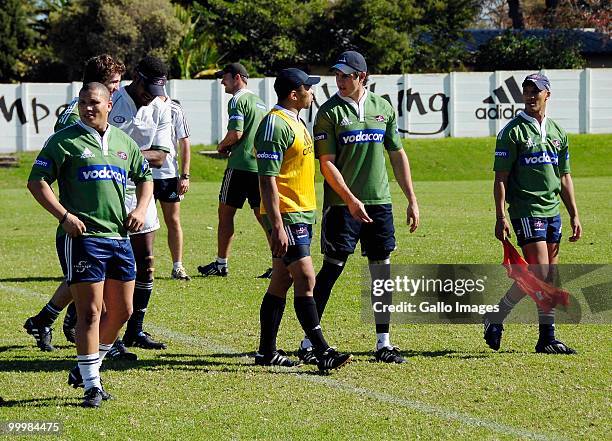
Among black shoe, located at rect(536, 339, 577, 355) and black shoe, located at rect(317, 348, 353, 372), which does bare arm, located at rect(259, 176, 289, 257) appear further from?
black shoe, located at rect(536, 339, 577, 355)

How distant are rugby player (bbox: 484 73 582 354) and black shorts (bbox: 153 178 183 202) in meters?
3.89

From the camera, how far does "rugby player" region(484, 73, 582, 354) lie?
8.37m

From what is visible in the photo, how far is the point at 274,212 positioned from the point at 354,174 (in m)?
0.84

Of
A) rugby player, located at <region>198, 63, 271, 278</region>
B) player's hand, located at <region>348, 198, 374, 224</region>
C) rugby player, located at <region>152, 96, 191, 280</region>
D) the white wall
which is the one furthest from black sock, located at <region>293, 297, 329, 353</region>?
the white wall

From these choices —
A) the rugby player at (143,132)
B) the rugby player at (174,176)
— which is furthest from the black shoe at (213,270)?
the rugby player at (143,132)

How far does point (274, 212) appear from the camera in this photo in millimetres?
7520

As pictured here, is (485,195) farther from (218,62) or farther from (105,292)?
(218,62)

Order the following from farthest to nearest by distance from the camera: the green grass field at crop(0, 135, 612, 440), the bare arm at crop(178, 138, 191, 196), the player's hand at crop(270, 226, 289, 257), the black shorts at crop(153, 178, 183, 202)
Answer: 1. the bare arm at crop(178, 138, 191, 196)
2. the black shorts at crop(153, 178, 183, 202)
3. the player's hand at crop(270, 226, 289, 257)
4. the green grass field at crop(0, 135, 612, 440)

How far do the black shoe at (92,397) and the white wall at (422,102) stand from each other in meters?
29.0

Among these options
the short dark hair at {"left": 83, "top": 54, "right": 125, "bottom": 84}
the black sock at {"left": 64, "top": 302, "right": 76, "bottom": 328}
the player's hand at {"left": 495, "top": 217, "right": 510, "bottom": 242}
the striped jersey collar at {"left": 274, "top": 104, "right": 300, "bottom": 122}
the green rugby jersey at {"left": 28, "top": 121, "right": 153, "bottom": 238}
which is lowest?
the black sock at {"left": 64, "top": 302, "right": 76, "bottom": 328}

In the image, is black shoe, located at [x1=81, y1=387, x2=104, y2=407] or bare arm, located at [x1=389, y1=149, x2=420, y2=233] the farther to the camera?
bare arm, located at [x1=389, y1=149, x2=420, y2=233]

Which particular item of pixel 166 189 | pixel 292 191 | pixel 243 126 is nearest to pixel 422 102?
pixel 243 126

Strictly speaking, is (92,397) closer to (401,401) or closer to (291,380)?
(291,380)

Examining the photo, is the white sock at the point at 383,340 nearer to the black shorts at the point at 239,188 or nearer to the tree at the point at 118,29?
the black shorts at the point at 239,188
